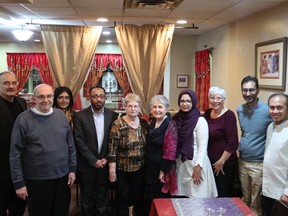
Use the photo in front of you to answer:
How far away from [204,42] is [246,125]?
3602 millimetres

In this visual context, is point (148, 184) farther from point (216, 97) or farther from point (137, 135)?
point (216, 97)

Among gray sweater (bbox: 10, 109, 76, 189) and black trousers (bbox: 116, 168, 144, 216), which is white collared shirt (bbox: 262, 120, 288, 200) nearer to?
black trousers (bbox: 116, 168, 144, 216)

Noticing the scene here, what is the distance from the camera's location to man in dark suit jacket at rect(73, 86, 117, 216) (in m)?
2.65

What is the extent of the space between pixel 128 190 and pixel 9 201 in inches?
41.0

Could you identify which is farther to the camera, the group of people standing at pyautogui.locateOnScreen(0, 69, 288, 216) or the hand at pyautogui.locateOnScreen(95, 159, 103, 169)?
the hand at pyautogui.locateOnScreen(95, 159, 103, 169)

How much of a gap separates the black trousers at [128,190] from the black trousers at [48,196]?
46 cm

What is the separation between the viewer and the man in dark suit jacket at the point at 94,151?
265 centimetres


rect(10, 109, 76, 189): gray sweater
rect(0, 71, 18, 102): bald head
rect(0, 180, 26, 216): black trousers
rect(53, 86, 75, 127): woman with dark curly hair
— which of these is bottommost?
rect(0, 180, 26, 216): black trousers

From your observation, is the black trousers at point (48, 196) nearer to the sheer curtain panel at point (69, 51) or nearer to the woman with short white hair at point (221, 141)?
the woman with short white hair at point (221, 141)

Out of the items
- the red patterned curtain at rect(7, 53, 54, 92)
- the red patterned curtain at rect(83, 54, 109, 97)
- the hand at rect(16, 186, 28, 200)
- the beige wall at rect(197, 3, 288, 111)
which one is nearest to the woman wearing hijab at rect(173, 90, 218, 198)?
the hand at rect(16, 186, 28, 200)

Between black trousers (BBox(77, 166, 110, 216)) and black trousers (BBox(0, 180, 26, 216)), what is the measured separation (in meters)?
0.56

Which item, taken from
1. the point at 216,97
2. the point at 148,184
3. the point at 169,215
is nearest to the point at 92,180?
the point at 148,184

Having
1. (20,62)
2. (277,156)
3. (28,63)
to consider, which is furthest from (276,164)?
(20,62)

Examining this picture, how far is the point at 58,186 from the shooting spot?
7.93ft
